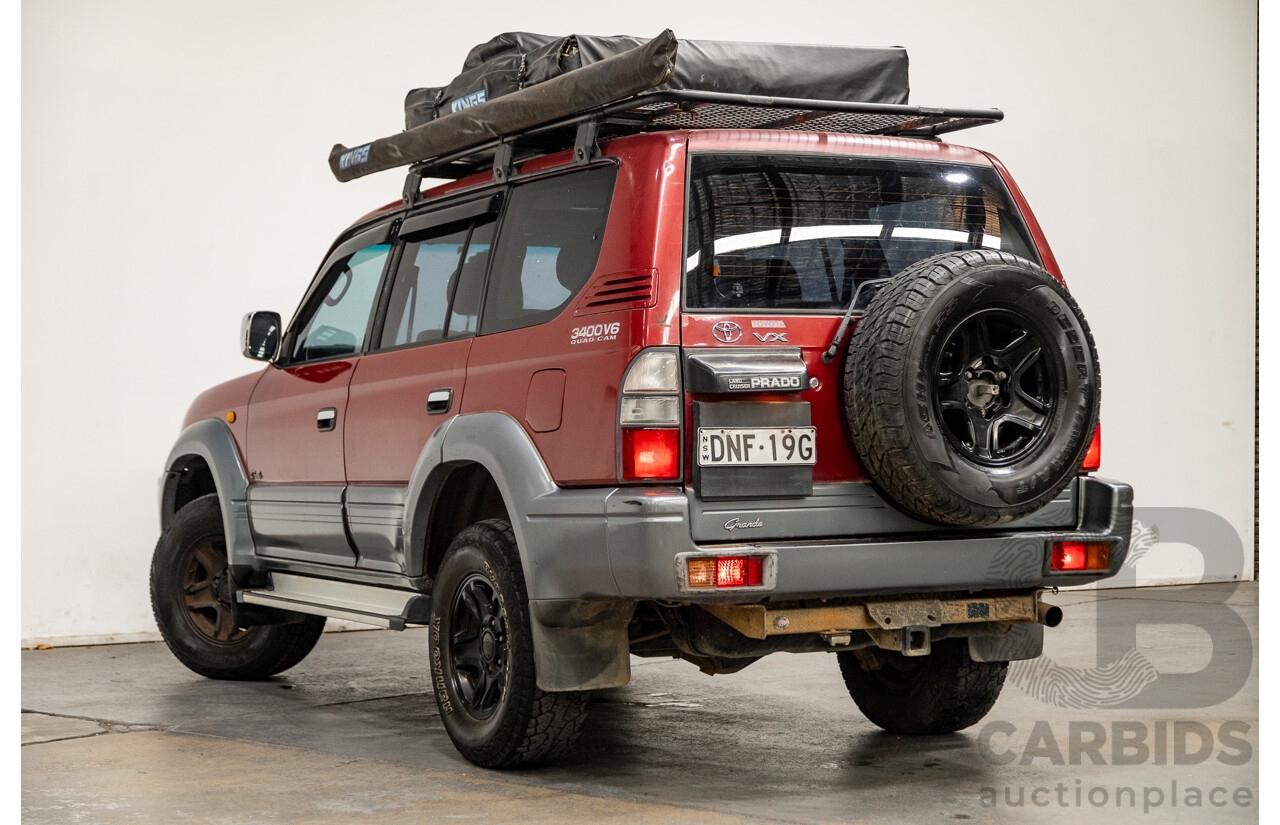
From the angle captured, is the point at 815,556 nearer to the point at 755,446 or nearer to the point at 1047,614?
the point at 755,446

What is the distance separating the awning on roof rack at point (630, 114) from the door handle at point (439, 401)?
0.93 m

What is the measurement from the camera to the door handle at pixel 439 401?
4.96m

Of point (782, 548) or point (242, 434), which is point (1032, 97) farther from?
point (782, 548)

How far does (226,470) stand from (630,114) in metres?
3.07

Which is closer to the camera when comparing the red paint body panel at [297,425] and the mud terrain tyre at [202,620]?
the red paint body panel at [297,425]

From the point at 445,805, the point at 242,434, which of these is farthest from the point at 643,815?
the point at 242,434

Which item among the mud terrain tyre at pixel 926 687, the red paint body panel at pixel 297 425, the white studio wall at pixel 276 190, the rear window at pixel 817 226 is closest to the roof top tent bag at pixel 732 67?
the rear window at pixel 817 226

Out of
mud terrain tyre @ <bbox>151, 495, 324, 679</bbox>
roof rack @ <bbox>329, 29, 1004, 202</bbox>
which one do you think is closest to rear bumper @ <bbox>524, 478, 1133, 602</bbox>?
roof rack @ <bbox>329, 29, 1004, 202</bbox>

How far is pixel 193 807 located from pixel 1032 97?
A: 8.61 meters

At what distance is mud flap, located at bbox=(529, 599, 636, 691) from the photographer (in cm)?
431

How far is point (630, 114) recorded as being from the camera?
4.57 m

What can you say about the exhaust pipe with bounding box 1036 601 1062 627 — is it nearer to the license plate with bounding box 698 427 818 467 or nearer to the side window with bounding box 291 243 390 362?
the license plate with bounding box 698 427 818 467

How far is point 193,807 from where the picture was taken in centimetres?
427

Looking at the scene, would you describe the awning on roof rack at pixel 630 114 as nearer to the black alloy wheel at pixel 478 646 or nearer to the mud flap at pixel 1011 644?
the black alloy wheel at pixel 478 646
